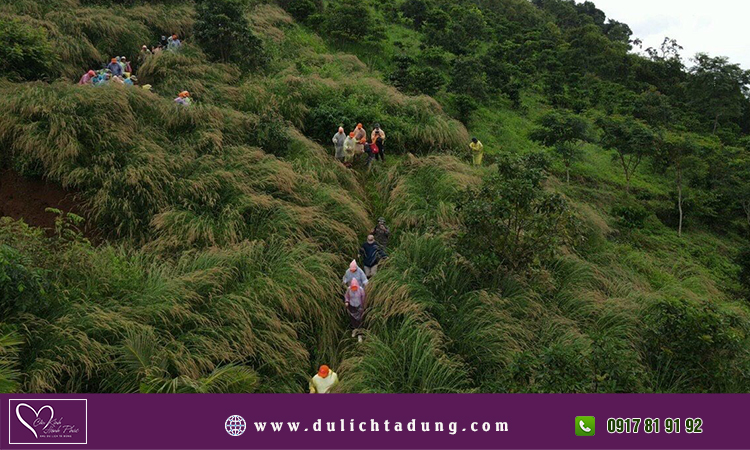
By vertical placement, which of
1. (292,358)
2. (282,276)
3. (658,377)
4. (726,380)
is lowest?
(292,358)

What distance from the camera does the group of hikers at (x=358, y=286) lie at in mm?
5777

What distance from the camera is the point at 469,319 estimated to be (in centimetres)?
684

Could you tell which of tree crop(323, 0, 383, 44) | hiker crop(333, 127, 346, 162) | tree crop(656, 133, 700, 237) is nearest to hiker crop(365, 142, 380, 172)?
hiker crop(333, 127, 346, 162)

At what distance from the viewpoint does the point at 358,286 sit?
7.01 metres

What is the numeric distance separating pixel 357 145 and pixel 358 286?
5987 mm

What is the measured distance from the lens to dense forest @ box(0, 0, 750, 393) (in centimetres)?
560

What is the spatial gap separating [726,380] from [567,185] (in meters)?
10.7

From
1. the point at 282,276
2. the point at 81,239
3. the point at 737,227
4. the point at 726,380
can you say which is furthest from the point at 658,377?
the point at 737,227

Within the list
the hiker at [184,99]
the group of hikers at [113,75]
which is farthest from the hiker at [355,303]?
the group of hikers at [113,75]

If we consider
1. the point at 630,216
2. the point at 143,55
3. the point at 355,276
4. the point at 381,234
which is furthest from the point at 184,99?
the point at 630,216

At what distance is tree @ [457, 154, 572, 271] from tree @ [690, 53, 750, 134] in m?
30.4

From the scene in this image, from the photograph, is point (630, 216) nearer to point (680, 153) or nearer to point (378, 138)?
point (680, 153)

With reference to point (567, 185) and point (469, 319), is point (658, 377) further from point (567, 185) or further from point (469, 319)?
point (567, 185)

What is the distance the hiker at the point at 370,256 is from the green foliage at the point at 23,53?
31.8 ft
